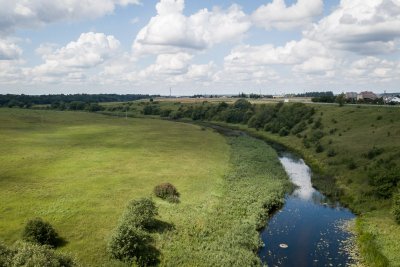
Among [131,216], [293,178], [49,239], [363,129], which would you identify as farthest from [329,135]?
[49,239]

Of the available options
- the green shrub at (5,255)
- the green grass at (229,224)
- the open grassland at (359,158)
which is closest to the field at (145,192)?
the green grass at (229,224)

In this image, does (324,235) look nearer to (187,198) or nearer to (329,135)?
(187,198)

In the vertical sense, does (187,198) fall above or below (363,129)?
below

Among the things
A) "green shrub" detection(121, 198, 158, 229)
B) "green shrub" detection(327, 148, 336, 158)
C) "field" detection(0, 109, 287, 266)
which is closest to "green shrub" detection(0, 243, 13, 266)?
"field" detection(0, 109, 287, 266)

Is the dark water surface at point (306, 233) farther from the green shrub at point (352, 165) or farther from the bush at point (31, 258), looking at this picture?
the bush at point (31, 258)

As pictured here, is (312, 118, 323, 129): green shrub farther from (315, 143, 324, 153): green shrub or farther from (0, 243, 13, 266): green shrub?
(0, 243, 13, 266): green shrub

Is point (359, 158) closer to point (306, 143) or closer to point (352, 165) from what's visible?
point (352, 165)
